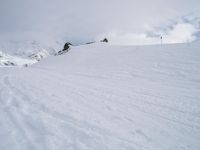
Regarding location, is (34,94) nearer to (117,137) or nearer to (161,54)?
(117,137)

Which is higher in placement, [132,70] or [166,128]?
[132,70]

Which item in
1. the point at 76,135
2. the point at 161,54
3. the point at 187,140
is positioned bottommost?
the point at 187,140

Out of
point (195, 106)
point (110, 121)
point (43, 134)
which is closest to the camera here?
point (43, 134)

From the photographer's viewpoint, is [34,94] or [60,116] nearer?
[60,116]

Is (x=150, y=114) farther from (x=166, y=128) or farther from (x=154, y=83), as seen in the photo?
(x=154, y=83)

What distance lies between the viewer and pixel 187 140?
4.20 meters

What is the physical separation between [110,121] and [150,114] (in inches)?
55.7

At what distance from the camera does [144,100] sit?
7117 millimetres

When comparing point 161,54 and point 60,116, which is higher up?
point 161,54

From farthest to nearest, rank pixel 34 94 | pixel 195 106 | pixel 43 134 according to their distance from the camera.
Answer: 1. pixel 34 94
2. pixel 195 106
3. pixel 43 134

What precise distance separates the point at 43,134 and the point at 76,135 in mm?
744

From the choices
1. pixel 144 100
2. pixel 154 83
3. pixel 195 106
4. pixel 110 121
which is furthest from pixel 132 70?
pixel 110 121

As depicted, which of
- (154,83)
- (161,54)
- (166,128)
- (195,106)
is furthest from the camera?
(161,54)

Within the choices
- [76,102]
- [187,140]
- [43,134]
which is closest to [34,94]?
[76,102]
